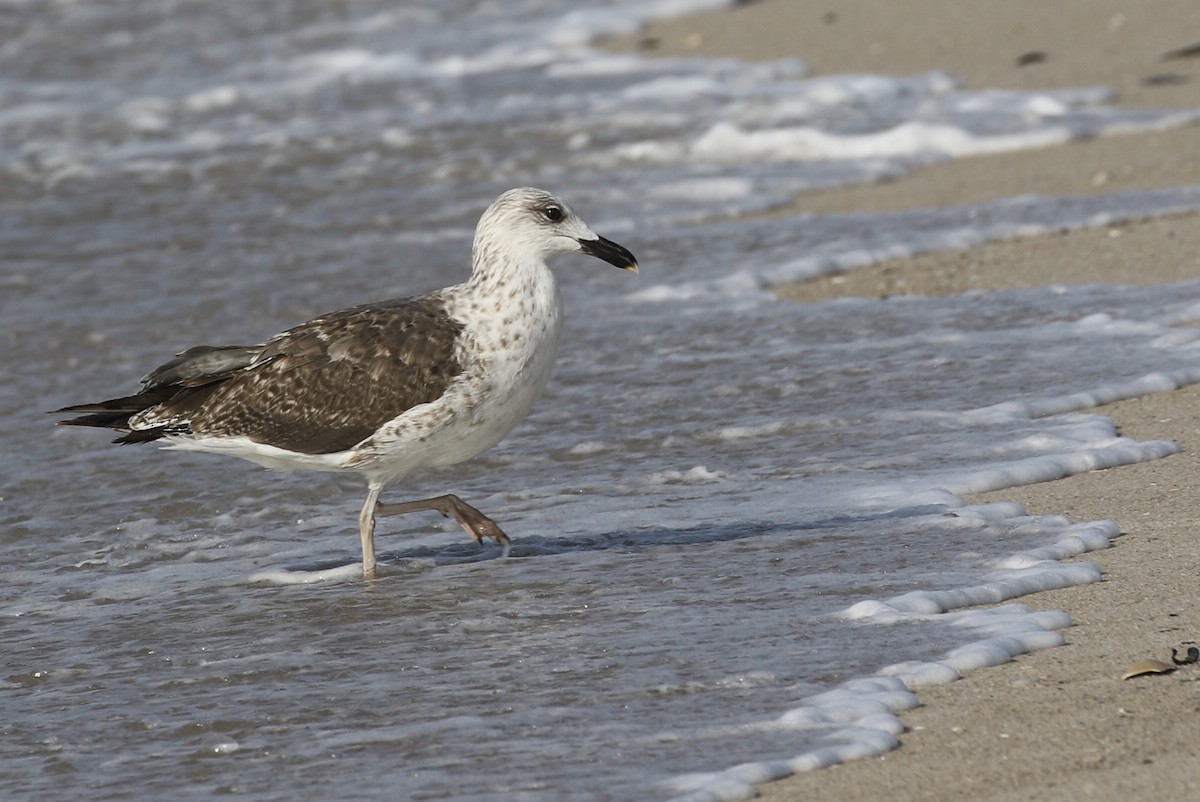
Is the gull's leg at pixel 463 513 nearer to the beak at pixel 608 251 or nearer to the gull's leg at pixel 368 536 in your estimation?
the gull's leg at pixel 368 536

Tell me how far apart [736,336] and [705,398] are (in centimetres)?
93

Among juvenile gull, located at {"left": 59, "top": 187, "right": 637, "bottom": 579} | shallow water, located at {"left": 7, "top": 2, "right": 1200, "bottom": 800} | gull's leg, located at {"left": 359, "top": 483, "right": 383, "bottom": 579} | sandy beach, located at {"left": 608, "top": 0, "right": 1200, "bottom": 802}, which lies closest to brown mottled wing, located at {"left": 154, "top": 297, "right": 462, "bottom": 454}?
juvenile gull, located at {"left": 59, "top": 187, "right": 637, "bottom": 579}

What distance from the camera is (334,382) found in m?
6.08

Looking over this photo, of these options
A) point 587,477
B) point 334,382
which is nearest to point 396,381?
point 334,382

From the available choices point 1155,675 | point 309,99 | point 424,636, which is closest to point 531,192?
point 424,636

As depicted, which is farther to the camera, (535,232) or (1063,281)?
(1063,281)

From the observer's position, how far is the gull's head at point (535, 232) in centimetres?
623

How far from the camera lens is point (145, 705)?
4.91m

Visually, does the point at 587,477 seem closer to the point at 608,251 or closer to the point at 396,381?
the point at 608,251

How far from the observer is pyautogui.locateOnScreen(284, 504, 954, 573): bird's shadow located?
603 centimetres

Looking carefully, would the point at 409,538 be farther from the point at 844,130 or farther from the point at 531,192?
the point at 844,130

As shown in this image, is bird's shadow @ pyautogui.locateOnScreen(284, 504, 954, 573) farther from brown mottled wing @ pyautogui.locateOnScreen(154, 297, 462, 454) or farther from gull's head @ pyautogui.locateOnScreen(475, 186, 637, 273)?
gull's head @ pyautogui.locateOnScreen(475, 186, 637, 273)

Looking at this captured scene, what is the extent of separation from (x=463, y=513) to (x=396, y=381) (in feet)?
1.67

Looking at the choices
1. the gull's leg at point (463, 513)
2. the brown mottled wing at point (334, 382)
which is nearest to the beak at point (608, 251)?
the brown mottled wing at point (334, 382)
